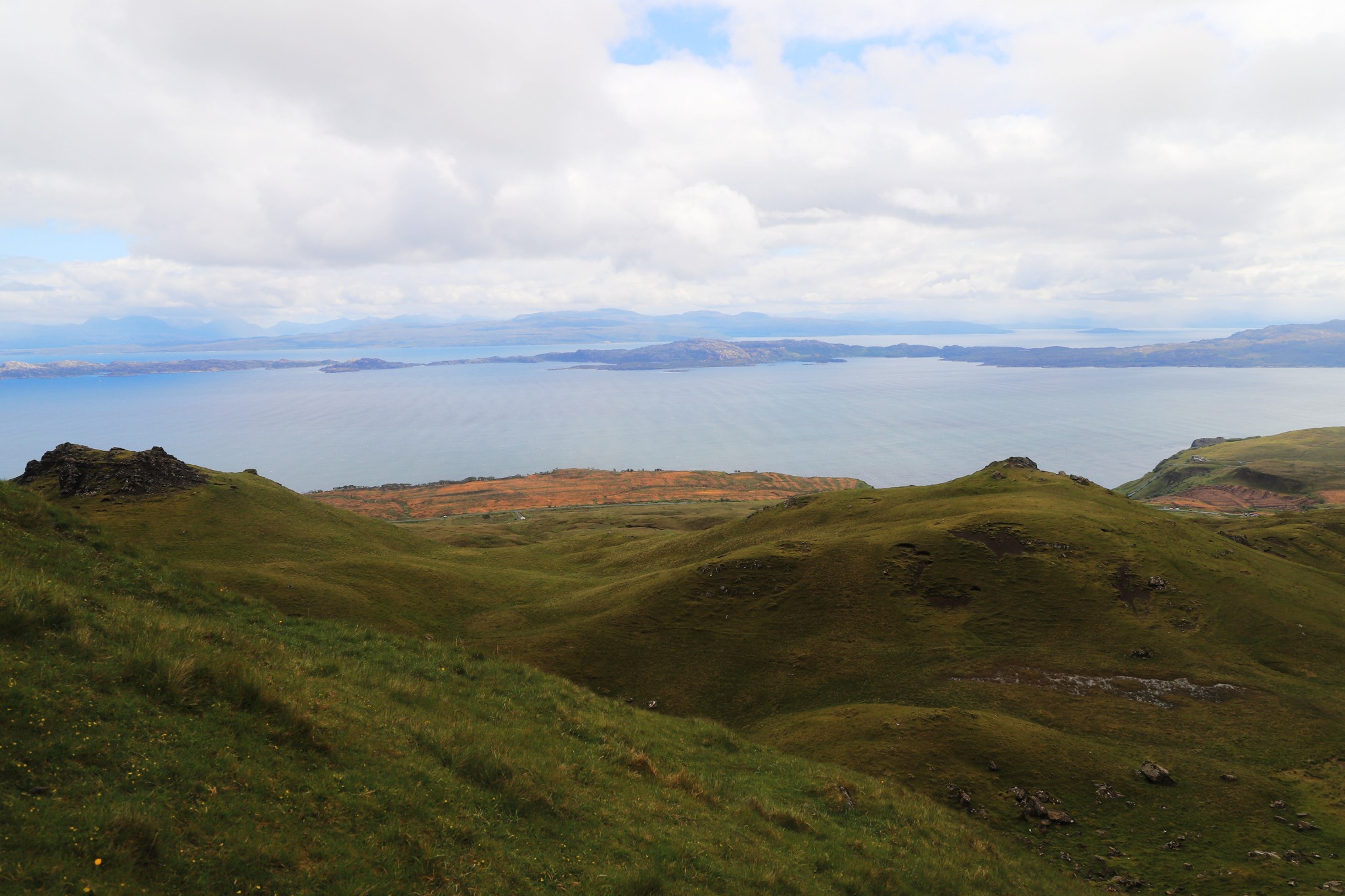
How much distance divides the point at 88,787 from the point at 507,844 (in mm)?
6273

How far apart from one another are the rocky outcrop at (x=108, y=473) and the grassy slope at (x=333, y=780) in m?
38.4

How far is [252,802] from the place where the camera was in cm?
945

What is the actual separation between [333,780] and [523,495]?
6914 inches

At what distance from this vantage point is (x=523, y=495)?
182 metres

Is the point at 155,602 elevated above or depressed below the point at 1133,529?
above

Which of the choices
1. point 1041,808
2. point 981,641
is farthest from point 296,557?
point 1041,808

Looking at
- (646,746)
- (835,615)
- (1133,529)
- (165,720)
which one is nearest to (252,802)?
(165,720)

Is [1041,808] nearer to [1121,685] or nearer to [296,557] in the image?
[1121,685]

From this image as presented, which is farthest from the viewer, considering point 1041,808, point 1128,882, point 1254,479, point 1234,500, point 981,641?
point 1254,479

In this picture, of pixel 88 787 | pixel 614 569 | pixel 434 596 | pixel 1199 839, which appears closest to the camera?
pixel 88 787

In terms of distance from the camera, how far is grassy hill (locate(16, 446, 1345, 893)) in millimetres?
24016

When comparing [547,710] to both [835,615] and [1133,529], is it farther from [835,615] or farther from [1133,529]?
[1133,529]

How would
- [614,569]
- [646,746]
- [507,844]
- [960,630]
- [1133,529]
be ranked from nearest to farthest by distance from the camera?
[507,844], [646,746], [960,630], [1133,529], [614,569]

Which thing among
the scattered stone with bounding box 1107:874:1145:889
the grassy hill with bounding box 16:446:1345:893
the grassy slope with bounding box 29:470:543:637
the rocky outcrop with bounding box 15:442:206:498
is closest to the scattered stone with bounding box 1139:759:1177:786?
the grassy hill with bounding box 16:446:1345:893
